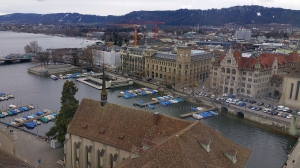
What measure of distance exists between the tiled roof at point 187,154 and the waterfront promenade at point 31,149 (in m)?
17.4

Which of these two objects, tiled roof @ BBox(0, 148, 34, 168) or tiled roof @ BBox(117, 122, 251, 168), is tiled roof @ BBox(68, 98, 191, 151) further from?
tiled roof @ BBox(0, 148, 34, 168)

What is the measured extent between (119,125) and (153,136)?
15.4ft

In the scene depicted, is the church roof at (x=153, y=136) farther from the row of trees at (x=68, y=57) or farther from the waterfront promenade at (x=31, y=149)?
A: the row of trees at (x=68, y=57)

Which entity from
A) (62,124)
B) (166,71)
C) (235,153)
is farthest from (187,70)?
(235,153)

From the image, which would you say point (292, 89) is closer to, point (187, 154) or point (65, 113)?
point (65, 113)

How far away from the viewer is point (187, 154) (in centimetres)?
2144

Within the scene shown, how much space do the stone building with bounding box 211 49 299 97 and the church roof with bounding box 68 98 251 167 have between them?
44293 millimetres

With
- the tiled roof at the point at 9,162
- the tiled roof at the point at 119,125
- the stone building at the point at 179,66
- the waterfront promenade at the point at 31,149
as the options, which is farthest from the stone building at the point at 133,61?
the tiled roof at the point at 9,162

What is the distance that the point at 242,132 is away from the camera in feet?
175

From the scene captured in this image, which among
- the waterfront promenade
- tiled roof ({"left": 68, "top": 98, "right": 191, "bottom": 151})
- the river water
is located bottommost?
the river water

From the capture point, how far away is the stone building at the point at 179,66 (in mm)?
85062

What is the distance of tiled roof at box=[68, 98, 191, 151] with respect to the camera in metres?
28.2

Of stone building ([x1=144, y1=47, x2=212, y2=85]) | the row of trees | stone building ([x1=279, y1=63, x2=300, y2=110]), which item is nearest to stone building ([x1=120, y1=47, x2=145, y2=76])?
stone building ([x1=144, y1=47, x2=212, y2=85])

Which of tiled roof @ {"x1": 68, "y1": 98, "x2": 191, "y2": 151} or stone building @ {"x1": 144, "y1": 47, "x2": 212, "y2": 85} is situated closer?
tiled roof @ {"x1": 68, "y1": 98, "x2": 191, "y2": 151}
